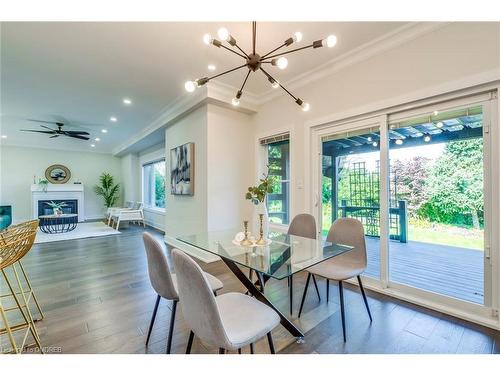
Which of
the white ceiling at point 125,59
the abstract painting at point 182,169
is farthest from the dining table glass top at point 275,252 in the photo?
the white ceiling at point 125,59

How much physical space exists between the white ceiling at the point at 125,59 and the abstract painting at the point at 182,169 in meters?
0.89

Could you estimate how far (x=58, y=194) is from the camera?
762cm

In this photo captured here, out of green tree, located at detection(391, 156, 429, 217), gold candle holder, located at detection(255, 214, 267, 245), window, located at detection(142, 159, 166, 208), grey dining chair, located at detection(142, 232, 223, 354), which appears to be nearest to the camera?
grey dining chair, located at detection(142, 232, 223, 354)

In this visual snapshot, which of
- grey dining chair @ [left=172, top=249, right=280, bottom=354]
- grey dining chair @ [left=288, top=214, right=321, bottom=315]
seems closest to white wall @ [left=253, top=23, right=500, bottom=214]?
grey dining chair @ [left=288, top=214, right=321, bottom=315]

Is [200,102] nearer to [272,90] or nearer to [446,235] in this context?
[272,90]

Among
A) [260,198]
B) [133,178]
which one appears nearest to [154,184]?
[133,178]

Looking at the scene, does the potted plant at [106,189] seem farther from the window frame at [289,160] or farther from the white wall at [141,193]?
the window frame at [289,160]

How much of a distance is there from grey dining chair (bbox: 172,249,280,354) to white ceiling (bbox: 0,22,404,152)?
7.21 ft

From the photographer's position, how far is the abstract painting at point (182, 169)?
12.7ft

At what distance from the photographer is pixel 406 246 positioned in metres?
2.68

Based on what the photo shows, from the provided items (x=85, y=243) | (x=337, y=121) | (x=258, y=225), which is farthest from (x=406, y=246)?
(x=85, y=243)

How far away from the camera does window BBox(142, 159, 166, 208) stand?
6.98m

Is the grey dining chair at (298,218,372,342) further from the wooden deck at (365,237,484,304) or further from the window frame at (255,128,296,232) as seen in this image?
the window frame at (255,128,296,232)

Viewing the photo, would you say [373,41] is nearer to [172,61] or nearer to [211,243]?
[172,61]
